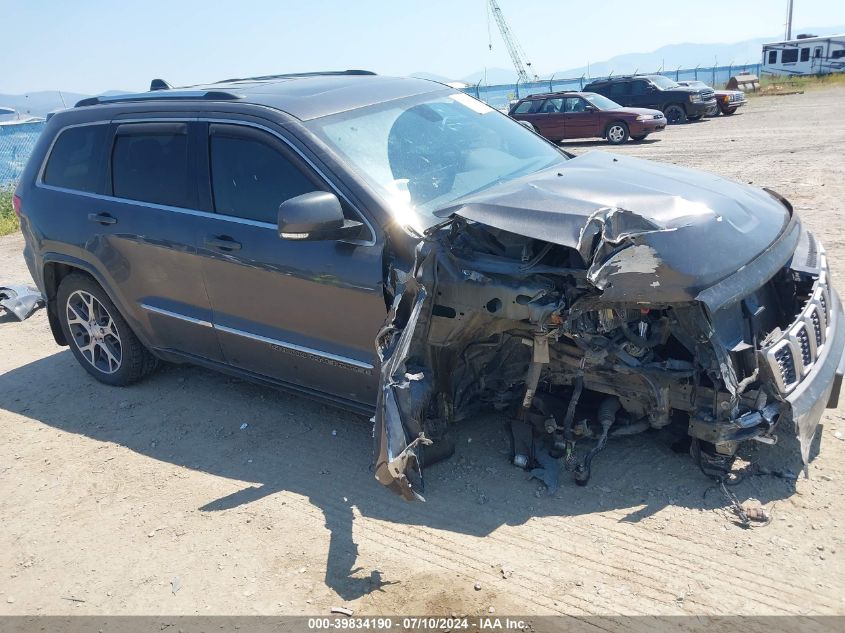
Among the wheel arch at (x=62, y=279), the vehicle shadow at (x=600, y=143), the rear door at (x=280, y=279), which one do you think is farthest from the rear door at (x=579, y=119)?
the rear door at (x=280, y=279)

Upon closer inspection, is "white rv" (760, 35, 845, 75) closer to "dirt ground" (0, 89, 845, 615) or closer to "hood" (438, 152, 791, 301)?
"hood" (438, 152, 791, 301)

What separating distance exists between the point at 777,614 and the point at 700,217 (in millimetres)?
1726

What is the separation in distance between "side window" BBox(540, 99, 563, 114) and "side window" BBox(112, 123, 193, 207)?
16703mm

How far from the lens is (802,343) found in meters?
3.18

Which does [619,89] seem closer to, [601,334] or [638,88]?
[638,88]

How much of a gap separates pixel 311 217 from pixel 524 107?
60.3 ft

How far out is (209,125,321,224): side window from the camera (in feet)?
12.6

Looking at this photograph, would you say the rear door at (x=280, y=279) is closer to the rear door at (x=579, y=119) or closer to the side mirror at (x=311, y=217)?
the side mirror at (x=311, y=217)

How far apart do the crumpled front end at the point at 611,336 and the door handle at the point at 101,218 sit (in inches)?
92.3

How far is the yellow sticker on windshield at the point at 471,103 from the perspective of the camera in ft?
15.4

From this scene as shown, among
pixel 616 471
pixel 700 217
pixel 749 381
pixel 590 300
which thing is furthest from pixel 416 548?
pixel 700 217

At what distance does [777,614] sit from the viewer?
8.55 feet

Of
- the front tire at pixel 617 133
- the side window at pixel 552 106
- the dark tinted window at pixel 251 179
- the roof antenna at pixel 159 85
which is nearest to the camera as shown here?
the dark tinted window at pixel 251 179

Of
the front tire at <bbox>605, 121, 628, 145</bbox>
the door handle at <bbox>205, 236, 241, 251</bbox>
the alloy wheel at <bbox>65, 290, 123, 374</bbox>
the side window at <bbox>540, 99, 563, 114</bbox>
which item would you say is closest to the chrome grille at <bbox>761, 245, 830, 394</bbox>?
the door handle at <bbox>205, 236, 241, 251</bbox>
